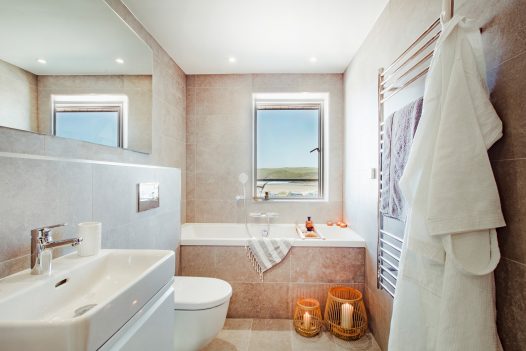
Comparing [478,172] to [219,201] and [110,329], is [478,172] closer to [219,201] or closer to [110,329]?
[110,329]

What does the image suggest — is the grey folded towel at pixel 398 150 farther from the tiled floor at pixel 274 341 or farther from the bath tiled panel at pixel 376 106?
the tiled floor at pixel 274 341

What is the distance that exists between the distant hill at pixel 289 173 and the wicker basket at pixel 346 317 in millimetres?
1461

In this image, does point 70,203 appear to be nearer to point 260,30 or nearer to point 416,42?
point 260,30

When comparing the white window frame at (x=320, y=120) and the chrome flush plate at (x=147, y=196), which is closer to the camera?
the chrome flush plate at (x=147, y=196)

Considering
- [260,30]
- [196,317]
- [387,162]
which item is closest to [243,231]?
[196,317]

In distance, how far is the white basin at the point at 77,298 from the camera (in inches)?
22.9

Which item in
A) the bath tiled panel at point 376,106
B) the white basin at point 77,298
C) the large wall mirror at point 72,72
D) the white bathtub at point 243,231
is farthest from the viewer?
the white bathtub at point 243,231

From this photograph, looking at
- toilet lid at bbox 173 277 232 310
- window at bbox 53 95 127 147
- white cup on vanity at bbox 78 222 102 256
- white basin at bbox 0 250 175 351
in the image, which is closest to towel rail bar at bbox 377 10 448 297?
toilet lid at bbox 173 277 232 310

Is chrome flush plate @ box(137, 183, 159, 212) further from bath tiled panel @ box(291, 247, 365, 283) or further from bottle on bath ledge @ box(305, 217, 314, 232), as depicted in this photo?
bottle on bath ledge @ box(305, 217, 314, 232)

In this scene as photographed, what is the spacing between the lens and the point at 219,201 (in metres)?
3.01

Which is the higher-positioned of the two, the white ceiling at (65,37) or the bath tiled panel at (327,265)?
the white ceiling at (65,37)

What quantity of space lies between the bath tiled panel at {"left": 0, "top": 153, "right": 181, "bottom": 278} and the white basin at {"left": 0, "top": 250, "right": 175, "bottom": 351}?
150 mm

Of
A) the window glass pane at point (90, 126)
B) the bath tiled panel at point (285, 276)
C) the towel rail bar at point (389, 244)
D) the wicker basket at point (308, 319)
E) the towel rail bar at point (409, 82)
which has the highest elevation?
the towel rail bar at point (409, 82)

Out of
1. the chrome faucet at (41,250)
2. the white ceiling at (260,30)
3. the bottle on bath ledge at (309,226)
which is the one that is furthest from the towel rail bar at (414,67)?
the chrome faucet at (41,250)
